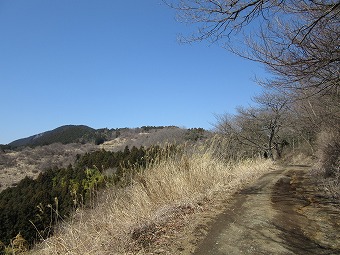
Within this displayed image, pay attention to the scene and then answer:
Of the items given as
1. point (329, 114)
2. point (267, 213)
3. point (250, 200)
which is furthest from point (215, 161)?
point (329, 114)

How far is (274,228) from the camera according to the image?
486cm

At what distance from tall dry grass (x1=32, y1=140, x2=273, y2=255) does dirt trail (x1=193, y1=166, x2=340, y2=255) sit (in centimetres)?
81

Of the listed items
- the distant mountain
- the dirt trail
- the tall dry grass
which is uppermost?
the distant mountain

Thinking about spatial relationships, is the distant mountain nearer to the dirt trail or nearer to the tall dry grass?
the tall dry grass

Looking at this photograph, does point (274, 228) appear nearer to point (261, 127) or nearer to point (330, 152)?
point (330, 152)

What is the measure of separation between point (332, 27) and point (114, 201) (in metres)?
5.33

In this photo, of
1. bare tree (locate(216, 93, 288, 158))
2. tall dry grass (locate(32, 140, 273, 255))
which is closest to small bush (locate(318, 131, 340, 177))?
tall dry grass (locate(32, 140, 273, 255))

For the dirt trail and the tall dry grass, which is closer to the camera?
the dirt trail

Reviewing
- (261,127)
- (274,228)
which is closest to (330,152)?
(274,228)

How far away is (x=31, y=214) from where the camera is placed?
82.4 ft

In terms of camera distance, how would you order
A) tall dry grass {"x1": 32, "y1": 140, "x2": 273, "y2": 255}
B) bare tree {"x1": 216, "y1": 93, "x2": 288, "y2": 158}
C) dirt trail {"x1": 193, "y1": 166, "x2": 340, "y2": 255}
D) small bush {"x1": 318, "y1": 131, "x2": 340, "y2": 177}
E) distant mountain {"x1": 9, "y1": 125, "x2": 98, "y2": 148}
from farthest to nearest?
distant mountain {"x1": 9, "y1": 125, "x2": 98, "y2": 148} → bare tree {"x1": 216, "y1": 93, "x2": 288, "y2": 158} → small bush {"x1": 318, "y1": 131, "x2": 340, "y2": 177} → tall dry grass {"x1": 32, "y1": 140, "x2": 273, "y2": 255} → dirt trail {"x1": 193, "y1": 166, "x2": 340, "y2": 255}

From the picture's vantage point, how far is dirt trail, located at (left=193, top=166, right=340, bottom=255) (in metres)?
4.02

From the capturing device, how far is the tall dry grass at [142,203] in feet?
13.7

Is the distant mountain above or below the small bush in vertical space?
above
